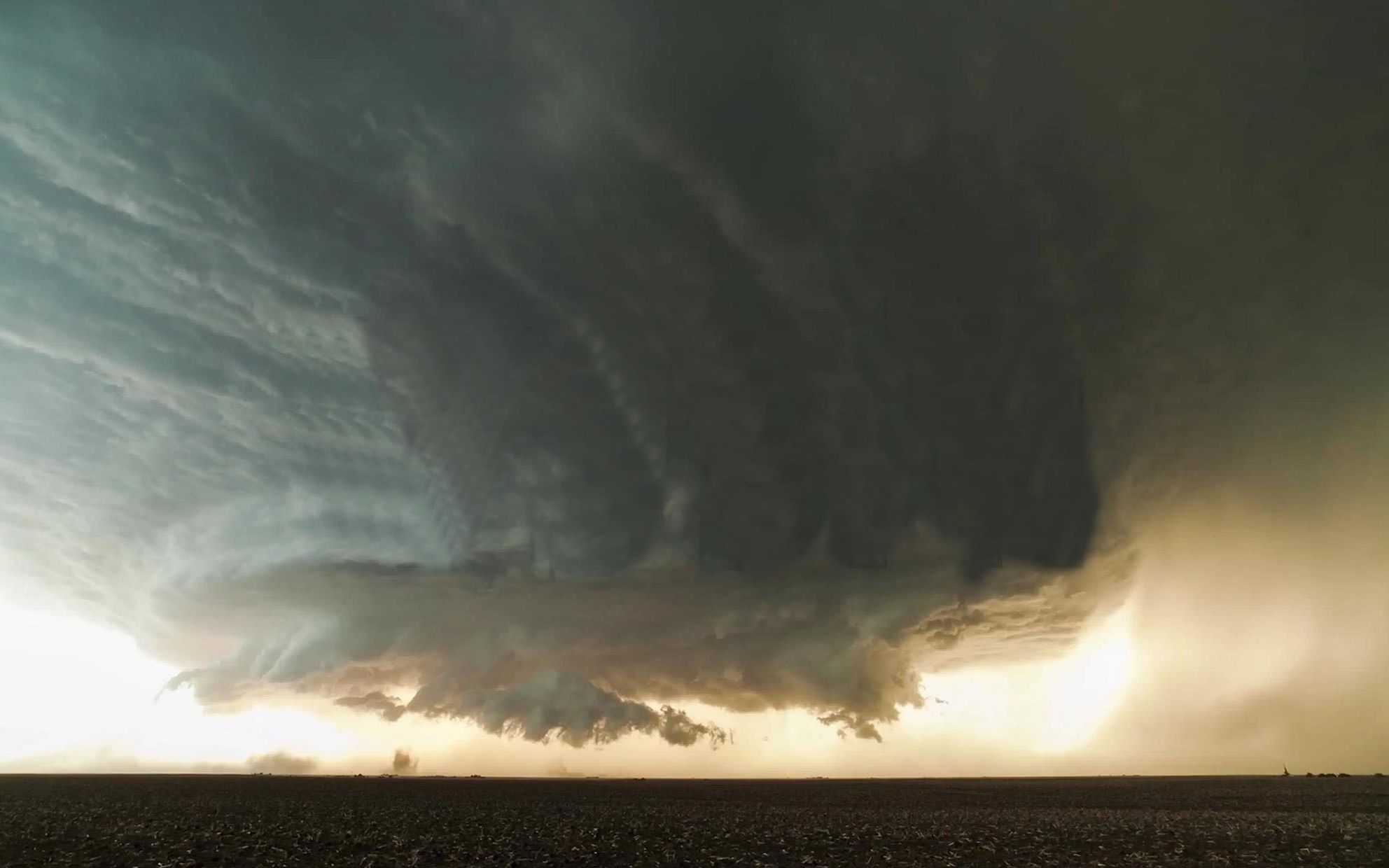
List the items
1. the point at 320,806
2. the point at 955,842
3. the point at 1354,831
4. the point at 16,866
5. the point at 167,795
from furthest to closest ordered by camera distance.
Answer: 1. the point at 167,795
2. the point at 320,806
3. the point at 1354,831
4. the point at 955,842
5. the point at 16,866

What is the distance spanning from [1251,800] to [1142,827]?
79178 mm

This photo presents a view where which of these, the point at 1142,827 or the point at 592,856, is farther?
the point at 1142,827

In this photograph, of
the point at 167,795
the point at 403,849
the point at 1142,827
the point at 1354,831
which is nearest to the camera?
the point at 403,849

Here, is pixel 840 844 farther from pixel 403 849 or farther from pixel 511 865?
pixel 403 849

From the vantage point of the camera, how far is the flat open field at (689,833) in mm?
51625

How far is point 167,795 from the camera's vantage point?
5989 inches

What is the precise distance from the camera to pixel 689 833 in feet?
242

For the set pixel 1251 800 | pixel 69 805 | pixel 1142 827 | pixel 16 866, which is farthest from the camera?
pixel 1251 800

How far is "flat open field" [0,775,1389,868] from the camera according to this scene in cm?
5162

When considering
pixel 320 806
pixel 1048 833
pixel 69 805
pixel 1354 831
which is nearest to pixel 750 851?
pixel 1048 833

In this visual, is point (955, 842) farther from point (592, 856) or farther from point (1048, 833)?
point (592, 856)

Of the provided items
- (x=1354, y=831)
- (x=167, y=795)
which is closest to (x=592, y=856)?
(x=1354, y=831)

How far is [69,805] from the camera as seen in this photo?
111m

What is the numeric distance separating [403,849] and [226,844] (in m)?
14.1
